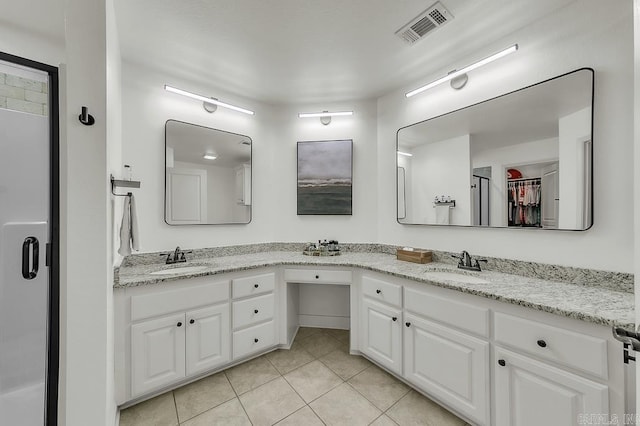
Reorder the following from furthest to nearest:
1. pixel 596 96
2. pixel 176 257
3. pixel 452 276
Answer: pixel 176 257 → pixel 452 276 → pixel 596 96

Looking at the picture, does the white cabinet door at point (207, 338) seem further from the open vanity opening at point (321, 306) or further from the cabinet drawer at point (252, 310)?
the open vanity opening at point (321, 306)

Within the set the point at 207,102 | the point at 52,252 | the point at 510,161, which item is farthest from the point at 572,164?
the point at 52,252

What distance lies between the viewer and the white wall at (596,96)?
132 cm

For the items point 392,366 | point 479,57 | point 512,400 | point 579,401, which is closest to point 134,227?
point 392,366

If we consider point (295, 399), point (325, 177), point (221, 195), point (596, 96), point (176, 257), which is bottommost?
point (295, 399)

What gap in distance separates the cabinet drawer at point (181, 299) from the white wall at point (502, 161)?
2127 millimetres

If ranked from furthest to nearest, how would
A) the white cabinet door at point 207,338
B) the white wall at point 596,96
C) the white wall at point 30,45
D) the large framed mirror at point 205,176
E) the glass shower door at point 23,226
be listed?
1. the large framed mirror at point 205,176
2. the white cabinet door at point 207,338
3. the glass shower door at point 23,226
4. the white wall at point 30,45
5. the white wall at point 596,96

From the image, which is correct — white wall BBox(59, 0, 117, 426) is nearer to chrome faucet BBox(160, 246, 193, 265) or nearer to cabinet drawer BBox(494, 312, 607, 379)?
chrome faucet BBox(160, 246, 193, 265)

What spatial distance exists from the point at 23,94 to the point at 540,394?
3498mm

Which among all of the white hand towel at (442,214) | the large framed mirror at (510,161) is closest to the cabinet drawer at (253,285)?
the large framed mirror at (510,161)

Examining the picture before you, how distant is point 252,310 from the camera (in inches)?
80.7

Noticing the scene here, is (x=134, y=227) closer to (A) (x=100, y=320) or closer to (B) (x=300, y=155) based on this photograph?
(A) (x=100, y=320)

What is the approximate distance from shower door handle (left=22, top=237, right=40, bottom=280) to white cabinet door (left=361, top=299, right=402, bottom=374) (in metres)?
2.31

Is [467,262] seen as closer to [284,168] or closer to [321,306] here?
[321,306]
